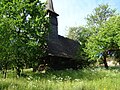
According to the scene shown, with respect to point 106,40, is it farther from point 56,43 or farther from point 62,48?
point 56,43

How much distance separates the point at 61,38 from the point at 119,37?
14.7 metres

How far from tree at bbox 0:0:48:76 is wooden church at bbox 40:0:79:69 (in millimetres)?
8511

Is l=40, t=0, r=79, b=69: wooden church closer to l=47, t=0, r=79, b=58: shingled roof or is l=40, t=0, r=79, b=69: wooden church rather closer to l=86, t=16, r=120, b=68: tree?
l=47, t=0, r=79, b=58: shingled roof

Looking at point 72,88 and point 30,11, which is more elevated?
point 30,11

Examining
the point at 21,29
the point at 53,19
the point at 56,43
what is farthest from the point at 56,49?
the point at 21,29

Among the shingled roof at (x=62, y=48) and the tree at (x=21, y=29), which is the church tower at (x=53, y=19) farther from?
the tree at (x=21, y=29)

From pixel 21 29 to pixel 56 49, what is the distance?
46.6 ft

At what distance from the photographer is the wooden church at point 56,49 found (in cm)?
4022

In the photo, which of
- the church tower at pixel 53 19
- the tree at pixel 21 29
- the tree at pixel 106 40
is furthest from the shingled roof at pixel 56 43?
the tree at pixel 21 29

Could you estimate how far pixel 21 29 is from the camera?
28.7 m

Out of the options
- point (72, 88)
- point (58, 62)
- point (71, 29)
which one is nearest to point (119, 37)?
point (58, 62)

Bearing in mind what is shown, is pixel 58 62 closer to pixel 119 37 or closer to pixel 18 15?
pixel 119 37

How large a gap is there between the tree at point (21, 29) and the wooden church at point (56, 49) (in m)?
8.51

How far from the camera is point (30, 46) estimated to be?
27391mm
